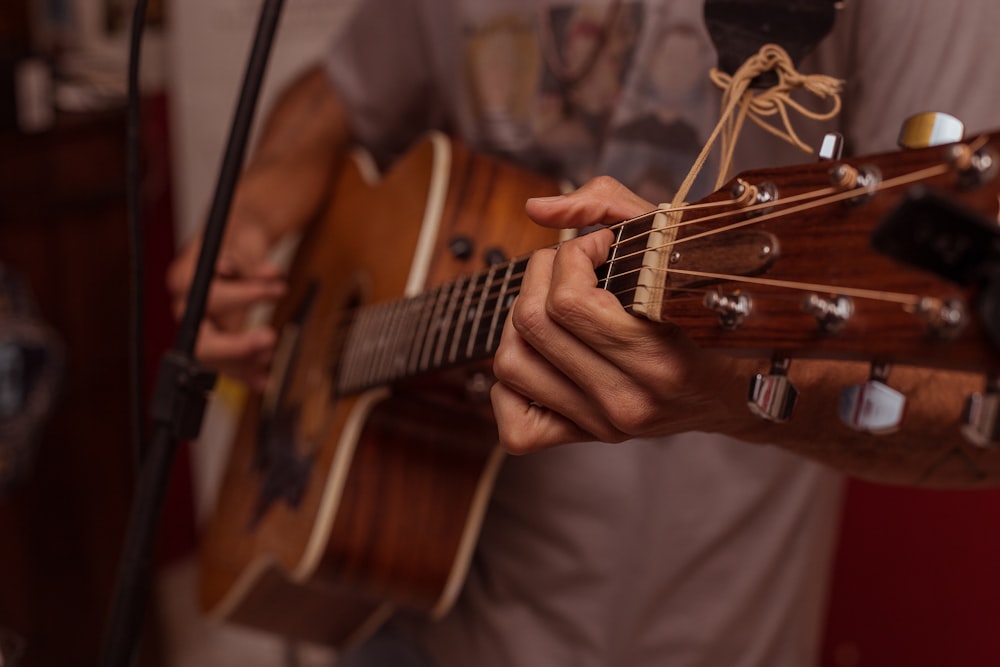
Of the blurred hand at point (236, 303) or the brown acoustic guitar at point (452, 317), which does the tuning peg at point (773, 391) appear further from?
the blurred hand at point (236, 303)

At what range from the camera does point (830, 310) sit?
1.28ft

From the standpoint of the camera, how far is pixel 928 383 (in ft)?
1.72

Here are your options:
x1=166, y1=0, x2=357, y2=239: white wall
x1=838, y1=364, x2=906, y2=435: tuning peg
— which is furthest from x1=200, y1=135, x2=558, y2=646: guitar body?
x1=166, y1=0, x2=357, y2=239: white wall

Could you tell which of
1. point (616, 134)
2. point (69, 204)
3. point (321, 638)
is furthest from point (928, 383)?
point (69, 204)

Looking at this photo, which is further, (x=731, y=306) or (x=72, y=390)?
(x=72, y=390)

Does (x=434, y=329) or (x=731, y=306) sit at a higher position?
(x=731, y=306)

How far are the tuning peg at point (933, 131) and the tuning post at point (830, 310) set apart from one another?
71 millimetres

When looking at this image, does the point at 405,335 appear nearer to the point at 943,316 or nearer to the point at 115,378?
the point at 943,316

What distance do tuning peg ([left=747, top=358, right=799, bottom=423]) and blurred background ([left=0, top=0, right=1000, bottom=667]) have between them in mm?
787

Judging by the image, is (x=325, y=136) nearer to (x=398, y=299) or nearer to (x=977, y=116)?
(x=398, y=299)

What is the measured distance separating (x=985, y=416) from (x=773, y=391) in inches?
3.7

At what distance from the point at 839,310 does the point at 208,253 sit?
15.6 inches

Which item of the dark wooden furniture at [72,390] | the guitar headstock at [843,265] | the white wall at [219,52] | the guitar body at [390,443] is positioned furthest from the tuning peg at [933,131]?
the white wall at [219,52]

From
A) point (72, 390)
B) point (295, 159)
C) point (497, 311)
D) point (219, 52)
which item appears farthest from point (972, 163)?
point (219, 52)
